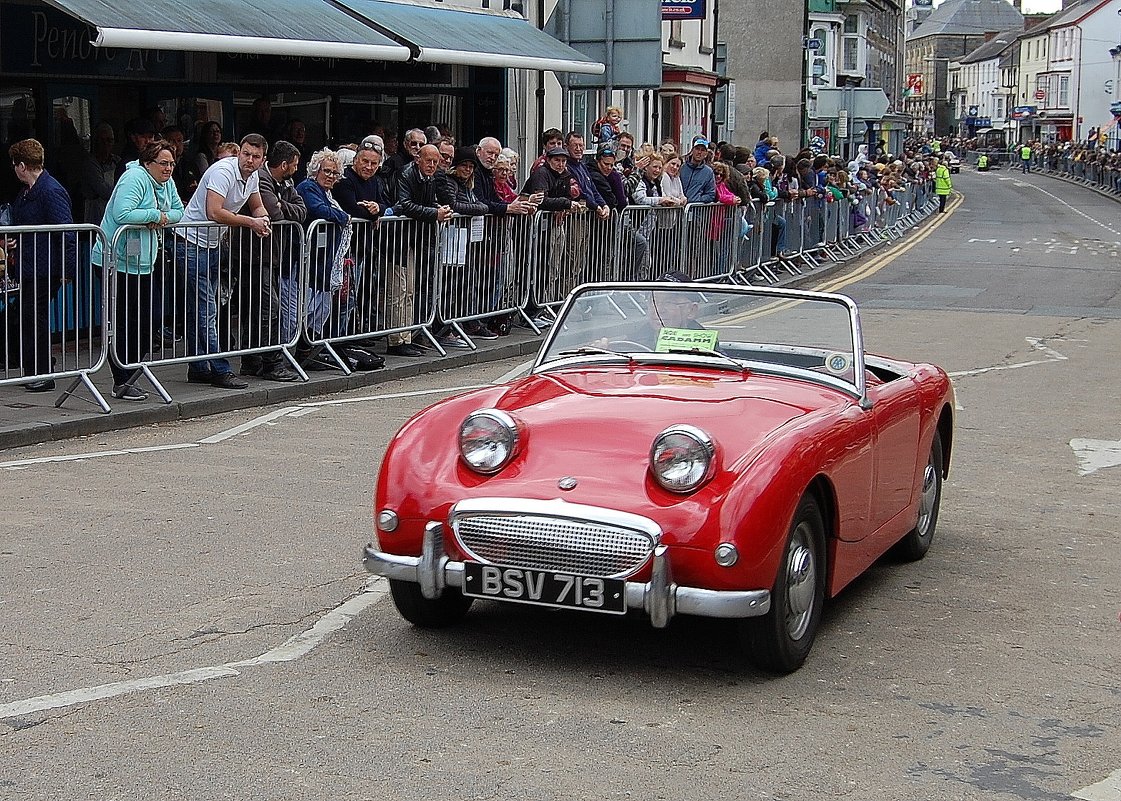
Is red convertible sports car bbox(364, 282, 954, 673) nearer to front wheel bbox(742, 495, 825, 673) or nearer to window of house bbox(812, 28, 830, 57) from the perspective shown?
front wheel bbox(742, 495, 825, 673)

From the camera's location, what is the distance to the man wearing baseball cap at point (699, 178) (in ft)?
67.0

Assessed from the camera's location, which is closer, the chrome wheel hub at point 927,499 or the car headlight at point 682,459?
the car headlight at point 682,459

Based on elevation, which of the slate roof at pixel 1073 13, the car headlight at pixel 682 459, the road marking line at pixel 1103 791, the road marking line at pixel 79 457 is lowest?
the road marking line at pixel 1103 791

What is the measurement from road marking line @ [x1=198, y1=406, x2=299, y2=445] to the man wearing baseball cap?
10002 millimetres

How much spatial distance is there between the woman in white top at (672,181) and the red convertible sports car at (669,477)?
12.6 metres

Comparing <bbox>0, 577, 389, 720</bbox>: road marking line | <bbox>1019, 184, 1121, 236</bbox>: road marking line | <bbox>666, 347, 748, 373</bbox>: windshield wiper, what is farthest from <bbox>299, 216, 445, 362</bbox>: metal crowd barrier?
<bbox>1019, 184, 1121, 236</bbox>: road marking line

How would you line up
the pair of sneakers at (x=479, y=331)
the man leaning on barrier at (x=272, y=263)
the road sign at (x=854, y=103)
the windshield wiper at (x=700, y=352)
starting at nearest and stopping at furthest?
the windshield wiper at (x=700, y=352) < the man leaning on barrier at (x=272, y=263) < the pair of sneakers at (x=479, y=331) < the road sign at (x=854, y=103)

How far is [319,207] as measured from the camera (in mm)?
12531

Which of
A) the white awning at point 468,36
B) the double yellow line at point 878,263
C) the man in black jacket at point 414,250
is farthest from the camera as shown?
the double yellow line at point 878,263

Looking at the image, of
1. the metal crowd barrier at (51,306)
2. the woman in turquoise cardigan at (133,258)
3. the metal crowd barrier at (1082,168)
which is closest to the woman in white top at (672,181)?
the woman in turquoise cardigan at (133,258)

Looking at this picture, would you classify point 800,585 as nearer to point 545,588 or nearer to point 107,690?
point 545,588

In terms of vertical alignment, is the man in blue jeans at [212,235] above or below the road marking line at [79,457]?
above

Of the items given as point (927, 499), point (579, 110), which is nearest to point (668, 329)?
point (927, 499)

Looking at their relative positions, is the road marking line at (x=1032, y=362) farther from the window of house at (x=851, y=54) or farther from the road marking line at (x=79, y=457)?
the window of house at (x=851, y=54)
